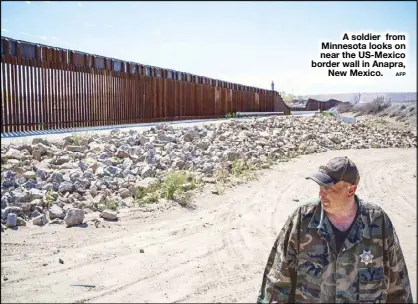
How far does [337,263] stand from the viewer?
3.01 metres

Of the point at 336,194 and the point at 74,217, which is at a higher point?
the point at 336,194

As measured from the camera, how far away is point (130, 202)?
8664 millimetres

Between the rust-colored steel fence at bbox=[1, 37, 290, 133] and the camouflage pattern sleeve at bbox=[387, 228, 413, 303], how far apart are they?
10.0 metres

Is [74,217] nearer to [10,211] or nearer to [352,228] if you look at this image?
[10,211]

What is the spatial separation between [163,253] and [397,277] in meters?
3.98

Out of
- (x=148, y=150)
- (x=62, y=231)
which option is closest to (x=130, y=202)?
(x=62, y=231)

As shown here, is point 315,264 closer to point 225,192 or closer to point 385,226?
point 385,226

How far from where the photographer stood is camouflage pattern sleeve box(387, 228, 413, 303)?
10.1 ft

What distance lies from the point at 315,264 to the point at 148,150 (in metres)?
9.18

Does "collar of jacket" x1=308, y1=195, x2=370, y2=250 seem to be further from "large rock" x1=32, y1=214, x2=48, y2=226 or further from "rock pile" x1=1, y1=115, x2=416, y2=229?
"large rock" x1=32, y1=214, x2=48, y2=226

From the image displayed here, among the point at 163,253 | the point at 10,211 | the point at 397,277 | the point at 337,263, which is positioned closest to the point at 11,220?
the point at 10,211

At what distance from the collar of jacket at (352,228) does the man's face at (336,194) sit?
8cm

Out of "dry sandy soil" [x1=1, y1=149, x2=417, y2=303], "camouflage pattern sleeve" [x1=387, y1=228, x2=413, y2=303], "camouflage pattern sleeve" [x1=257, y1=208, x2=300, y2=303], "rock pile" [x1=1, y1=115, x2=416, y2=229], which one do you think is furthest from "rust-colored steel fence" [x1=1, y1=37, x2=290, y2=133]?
"camouflage pattern sleeve" [x1=387, y1=228, x2=413, y2=303]

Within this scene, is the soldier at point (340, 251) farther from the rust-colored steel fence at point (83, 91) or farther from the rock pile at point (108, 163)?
the rust-colored steel fence at point (83, 91)
